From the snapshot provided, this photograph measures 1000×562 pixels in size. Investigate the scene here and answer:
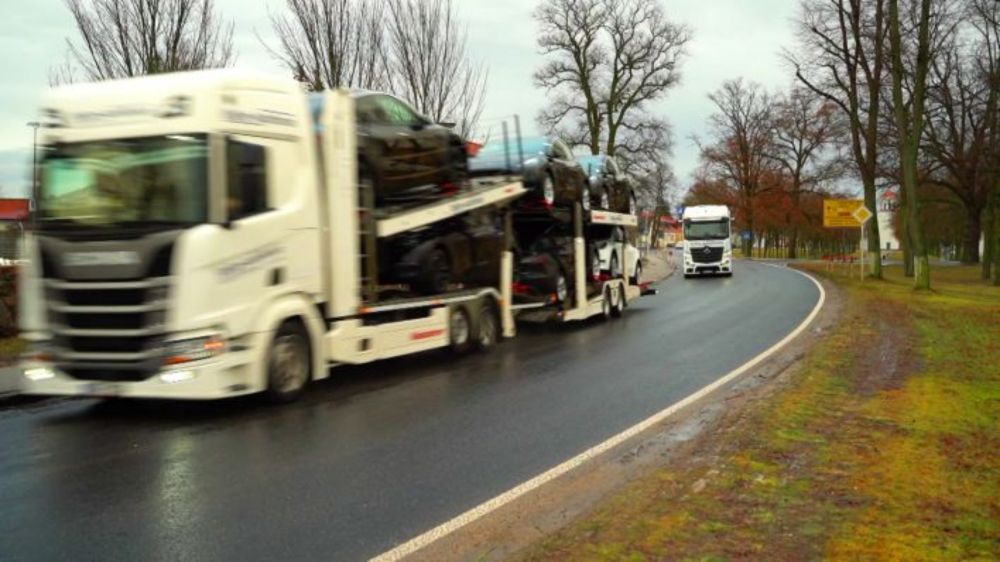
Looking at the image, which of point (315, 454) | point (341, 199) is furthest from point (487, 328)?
point (315, 454)

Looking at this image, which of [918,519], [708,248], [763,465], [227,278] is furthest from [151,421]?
[708,248]

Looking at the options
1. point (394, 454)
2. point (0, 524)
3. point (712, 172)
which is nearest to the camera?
point (0, 524)

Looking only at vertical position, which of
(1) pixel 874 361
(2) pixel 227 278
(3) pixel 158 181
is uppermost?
(3) pixel 158 181

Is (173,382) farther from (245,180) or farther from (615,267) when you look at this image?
(615,267)

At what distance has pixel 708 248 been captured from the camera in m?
38.2

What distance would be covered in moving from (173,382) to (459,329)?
Result: 5.61 m

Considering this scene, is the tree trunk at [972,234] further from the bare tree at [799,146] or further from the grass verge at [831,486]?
the grass verge at [831,486]

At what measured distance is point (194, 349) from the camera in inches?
307

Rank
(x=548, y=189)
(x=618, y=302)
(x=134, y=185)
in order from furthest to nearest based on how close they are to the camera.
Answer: (x=618, y=302), (x=548, y=189), (x=134, y=185)

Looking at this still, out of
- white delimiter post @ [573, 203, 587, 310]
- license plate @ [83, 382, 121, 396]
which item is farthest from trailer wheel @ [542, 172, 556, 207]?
license plate @ [83, 382, 121, 396]

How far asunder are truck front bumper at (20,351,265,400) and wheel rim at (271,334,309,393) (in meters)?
0.40

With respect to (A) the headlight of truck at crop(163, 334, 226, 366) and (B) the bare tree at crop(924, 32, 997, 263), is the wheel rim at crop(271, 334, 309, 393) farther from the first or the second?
(B) the bare tree at crop(924, 32, 997, 263)

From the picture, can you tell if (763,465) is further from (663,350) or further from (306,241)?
(663,350)

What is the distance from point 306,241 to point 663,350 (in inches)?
252
